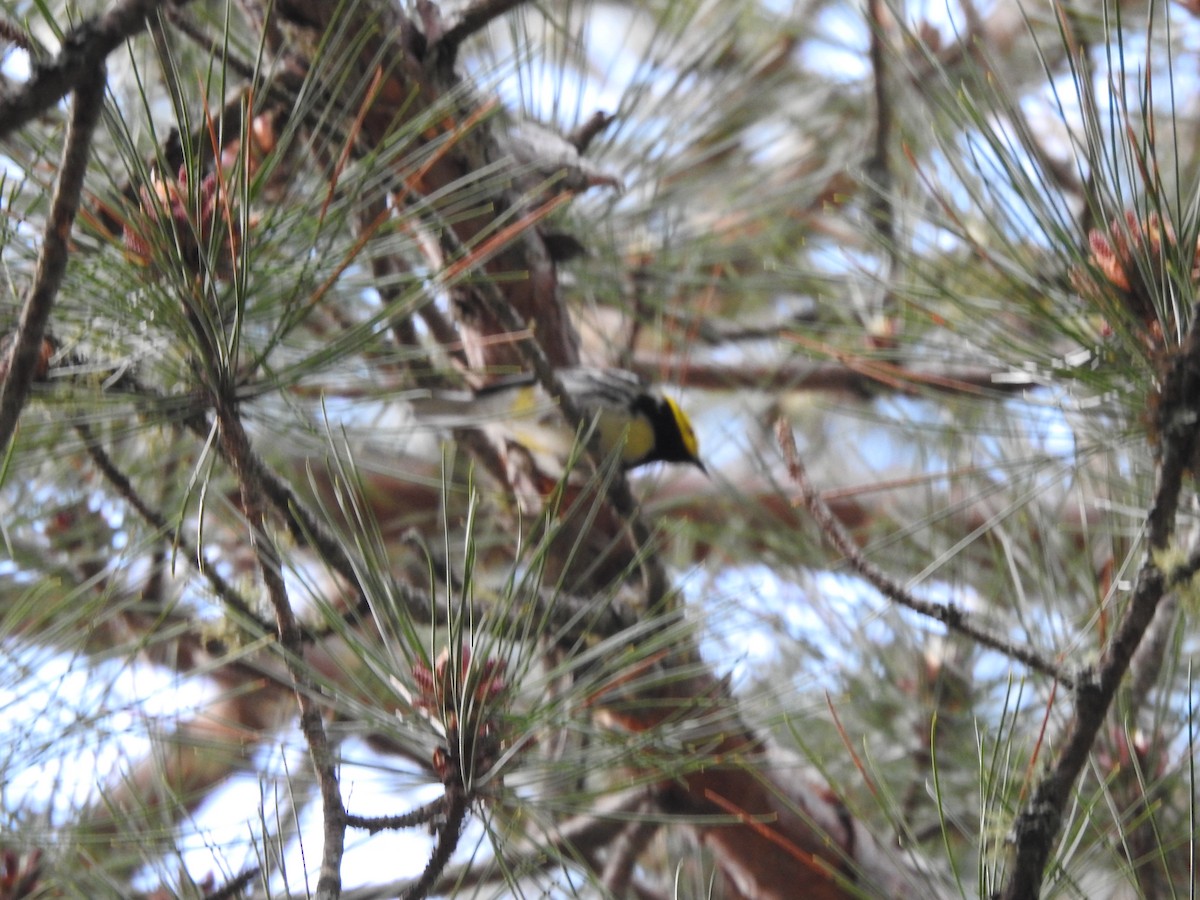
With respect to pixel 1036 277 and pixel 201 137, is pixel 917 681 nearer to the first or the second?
pixel 1036 277

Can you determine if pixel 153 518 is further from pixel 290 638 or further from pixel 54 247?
pixel 54 247

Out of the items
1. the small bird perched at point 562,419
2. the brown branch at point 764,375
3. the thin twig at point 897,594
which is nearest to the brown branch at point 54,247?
the thin twig at point 897,594

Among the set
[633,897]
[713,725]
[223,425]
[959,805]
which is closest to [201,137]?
[223,425]

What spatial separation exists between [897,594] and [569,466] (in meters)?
0.35

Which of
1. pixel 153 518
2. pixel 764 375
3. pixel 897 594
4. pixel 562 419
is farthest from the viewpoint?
pixel 764 375

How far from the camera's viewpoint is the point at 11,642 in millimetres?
1398

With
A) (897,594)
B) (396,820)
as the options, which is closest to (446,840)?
(396,820)

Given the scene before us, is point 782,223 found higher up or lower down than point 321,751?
higher up

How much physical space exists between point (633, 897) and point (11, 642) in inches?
41.4

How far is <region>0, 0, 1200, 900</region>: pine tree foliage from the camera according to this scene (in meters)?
0.99

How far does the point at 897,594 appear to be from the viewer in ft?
3.57

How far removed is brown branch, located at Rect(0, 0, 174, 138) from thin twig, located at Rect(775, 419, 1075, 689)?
617 mm

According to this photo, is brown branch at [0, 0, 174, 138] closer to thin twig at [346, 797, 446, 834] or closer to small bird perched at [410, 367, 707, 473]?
thin twig at [346, 797, 446, 834]

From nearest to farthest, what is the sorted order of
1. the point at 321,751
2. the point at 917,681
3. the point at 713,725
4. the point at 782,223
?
the point at 321,751 < the point at 713,725 < the point at 917,681 < the point at 782,223
